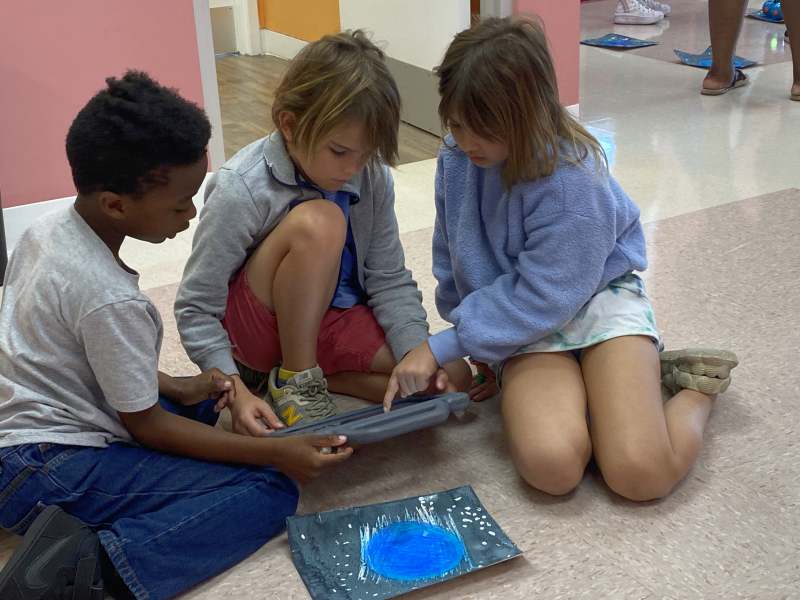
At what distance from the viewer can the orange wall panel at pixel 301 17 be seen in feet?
11.0

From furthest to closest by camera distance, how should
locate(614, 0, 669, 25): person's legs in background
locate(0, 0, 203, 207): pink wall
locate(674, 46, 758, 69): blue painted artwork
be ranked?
locate(614, 0, 669, 25): person's legs in background < locate(674, 46, 758, 69): blue painted artwork < locate(0, 0, 203, 207): pink wall

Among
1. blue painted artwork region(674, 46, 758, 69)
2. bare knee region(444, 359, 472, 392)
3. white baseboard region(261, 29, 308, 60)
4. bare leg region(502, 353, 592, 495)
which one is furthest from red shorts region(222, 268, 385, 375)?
white baseboard region(261, 29, 308, 60)

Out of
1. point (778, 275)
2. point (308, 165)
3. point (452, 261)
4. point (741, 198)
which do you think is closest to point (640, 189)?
point (741, 198)

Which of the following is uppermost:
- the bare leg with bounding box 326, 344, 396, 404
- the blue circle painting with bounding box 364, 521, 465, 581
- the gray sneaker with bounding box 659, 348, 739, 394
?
the gray sneaker with bounding box 659, 348, 739, 394

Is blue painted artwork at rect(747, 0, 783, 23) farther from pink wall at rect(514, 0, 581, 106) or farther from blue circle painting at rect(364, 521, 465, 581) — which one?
blue circle painting at rect(364, 521, 465, 581)

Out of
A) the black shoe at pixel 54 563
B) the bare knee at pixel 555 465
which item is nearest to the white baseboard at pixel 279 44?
the bare knee at pixel 555 465

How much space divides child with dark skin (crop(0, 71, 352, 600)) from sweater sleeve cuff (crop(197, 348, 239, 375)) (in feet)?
0.55

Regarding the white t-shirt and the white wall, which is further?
the white wall

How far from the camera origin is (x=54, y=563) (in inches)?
35.8

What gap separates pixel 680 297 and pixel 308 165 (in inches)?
29.0

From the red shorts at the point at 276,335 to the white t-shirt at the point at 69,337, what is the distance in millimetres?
249

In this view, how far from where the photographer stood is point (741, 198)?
80.7 inches

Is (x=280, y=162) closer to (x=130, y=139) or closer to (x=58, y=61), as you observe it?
(x=130, y=139)

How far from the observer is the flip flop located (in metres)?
2.94
